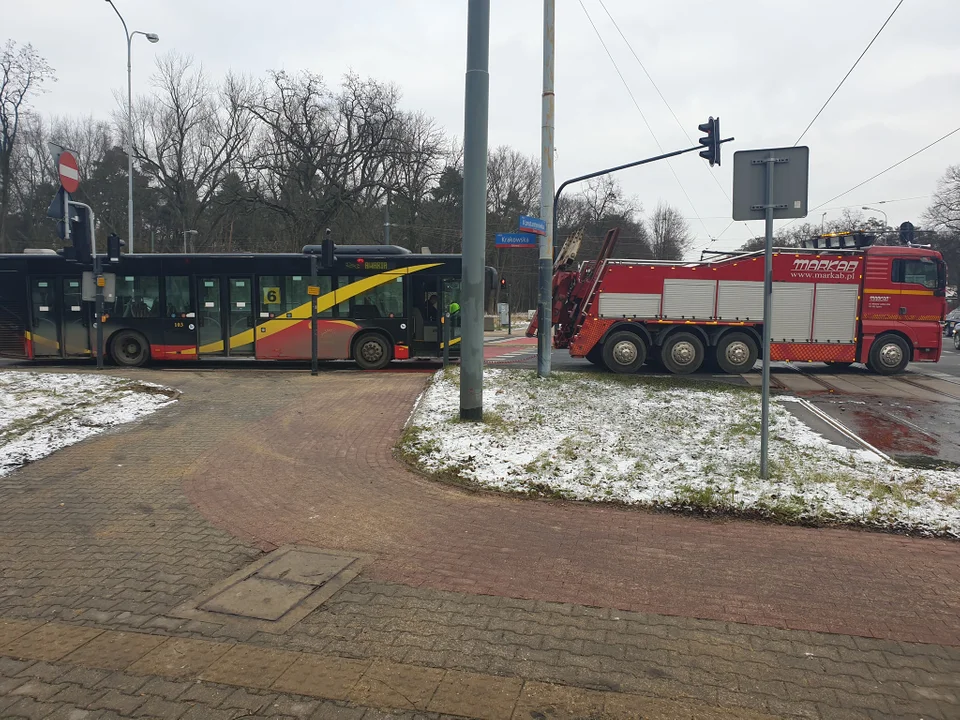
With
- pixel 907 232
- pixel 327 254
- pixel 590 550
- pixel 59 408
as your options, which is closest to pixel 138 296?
pixel 327 254

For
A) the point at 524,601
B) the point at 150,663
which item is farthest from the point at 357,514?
the point at 150,663

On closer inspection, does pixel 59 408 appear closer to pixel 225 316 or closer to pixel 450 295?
pixel 225 316

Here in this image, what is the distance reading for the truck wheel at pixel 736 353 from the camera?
16.0 meters

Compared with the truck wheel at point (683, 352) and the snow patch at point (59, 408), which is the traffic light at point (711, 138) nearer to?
the truck wheel at point (683, 352)

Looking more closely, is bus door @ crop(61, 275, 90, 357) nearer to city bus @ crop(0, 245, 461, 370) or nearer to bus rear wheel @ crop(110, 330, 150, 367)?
city bus @ crop(0, 245, 461, 370)

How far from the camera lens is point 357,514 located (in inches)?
241

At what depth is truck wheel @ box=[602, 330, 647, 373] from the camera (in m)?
16.0

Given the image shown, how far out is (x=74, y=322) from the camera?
1758 cm

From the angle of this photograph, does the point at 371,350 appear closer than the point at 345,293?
No

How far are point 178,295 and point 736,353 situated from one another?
13.6m

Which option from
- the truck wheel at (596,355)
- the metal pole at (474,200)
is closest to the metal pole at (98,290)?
the metal pole at (474,200)

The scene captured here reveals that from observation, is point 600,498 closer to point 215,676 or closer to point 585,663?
point 585,663

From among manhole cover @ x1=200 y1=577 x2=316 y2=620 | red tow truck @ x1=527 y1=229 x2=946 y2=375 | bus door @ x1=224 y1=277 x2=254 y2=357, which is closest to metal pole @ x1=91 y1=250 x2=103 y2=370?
bus door @ x1=224 y1=277 x2=254 y2=357

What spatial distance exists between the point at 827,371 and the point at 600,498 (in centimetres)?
1294
